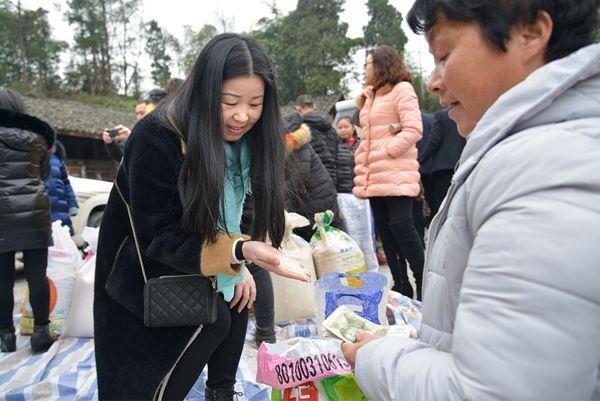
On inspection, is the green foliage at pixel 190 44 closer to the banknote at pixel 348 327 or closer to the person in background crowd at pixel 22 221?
the person in background crowd at pixel 22 221

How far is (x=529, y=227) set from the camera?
567mm

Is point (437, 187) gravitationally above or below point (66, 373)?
above

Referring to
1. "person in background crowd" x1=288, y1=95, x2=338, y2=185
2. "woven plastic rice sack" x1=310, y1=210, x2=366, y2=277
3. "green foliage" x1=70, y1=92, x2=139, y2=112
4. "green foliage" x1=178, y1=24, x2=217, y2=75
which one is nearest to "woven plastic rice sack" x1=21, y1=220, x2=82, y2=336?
"woven plastic rice sack" x1=310, y1=210, x2=366, y2=277

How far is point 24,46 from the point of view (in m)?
37.5

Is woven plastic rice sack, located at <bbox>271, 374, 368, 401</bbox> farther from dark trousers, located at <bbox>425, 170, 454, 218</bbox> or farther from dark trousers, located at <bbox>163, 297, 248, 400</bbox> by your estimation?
dark trousers, located at <bbox>425, 170, 454, 218</bbox>

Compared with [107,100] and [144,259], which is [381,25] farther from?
[144,259]

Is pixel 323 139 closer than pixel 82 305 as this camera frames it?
No

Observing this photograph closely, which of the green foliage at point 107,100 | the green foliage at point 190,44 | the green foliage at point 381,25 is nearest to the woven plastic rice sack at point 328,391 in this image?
the green foliage at point 381,25

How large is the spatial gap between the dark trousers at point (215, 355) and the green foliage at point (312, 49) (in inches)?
1163

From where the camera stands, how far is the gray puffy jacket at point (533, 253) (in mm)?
552

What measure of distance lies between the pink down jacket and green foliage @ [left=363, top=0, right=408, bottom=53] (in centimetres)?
3275

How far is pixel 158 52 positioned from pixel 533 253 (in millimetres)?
49711

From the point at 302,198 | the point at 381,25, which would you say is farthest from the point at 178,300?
the point at 381,25

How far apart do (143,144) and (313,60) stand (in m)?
31.5
